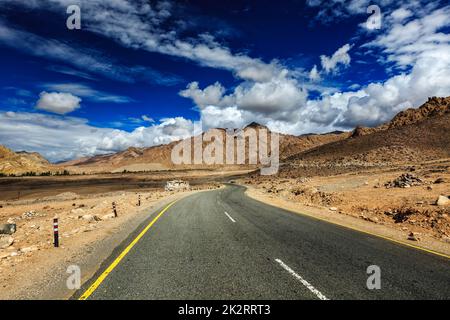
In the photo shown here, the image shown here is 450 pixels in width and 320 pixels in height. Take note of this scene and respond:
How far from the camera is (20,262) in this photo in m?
8.27

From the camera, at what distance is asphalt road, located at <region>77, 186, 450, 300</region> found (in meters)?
5.34

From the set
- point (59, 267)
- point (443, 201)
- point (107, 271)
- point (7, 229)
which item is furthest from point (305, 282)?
point (7, 229)

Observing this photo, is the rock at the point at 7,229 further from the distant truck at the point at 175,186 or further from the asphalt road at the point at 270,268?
the distant truck at the point at 175,186

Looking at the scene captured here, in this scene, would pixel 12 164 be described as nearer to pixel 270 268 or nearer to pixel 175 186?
pixel 175 186

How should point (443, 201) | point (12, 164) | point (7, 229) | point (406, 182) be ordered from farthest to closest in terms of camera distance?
point (12, 164)
point (406, 182)
point (7, 229)
point (443, 201)

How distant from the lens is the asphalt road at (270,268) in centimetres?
534

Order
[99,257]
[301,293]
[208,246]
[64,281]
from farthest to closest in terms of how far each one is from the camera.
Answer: [208,246], [99,257], [64,281], [301,293]

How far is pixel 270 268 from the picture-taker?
661 centimetres

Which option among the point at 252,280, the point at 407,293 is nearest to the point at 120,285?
the point at 252,280

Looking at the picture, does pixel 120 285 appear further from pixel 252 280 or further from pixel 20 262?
pixel 20 262

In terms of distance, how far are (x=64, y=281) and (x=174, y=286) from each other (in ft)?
8.09

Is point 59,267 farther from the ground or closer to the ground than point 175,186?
farther from the ground

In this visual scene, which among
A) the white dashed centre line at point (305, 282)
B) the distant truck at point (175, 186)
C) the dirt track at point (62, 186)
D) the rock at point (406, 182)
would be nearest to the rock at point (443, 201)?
the rock at point (406, 182)
